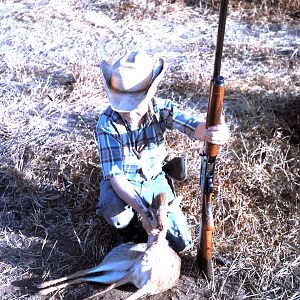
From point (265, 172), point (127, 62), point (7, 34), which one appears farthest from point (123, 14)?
point (127, 62)

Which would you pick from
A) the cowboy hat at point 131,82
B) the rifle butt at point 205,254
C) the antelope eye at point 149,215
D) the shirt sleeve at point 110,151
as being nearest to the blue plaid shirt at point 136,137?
the shirt sleeve at point 110,151

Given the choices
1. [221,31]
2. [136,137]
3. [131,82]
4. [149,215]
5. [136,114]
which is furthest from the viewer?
[136,137]

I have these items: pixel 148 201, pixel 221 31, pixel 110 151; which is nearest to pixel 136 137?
pixel 110 151

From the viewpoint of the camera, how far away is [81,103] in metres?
4.21

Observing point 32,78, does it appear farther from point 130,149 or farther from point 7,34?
point 130,149

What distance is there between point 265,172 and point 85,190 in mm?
1171

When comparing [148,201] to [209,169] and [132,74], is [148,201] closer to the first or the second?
[209,169]

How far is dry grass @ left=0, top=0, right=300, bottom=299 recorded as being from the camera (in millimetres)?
3105

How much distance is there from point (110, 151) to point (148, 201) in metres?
0.36

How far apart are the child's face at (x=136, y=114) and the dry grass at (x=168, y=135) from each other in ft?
2.64

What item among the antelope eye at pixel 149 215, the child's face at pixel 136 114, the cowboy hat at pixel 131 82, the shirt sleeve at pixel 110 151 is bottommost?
the antelope eye at pixel 149 215

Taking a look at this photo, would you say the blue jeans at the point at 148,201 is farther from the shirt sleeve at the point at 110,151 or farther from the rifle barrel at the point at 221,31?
the rifle barrel at the point at 221,31

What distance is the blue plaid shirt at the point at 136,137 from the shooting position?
2.84m

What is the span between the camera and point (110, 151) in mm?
2834
